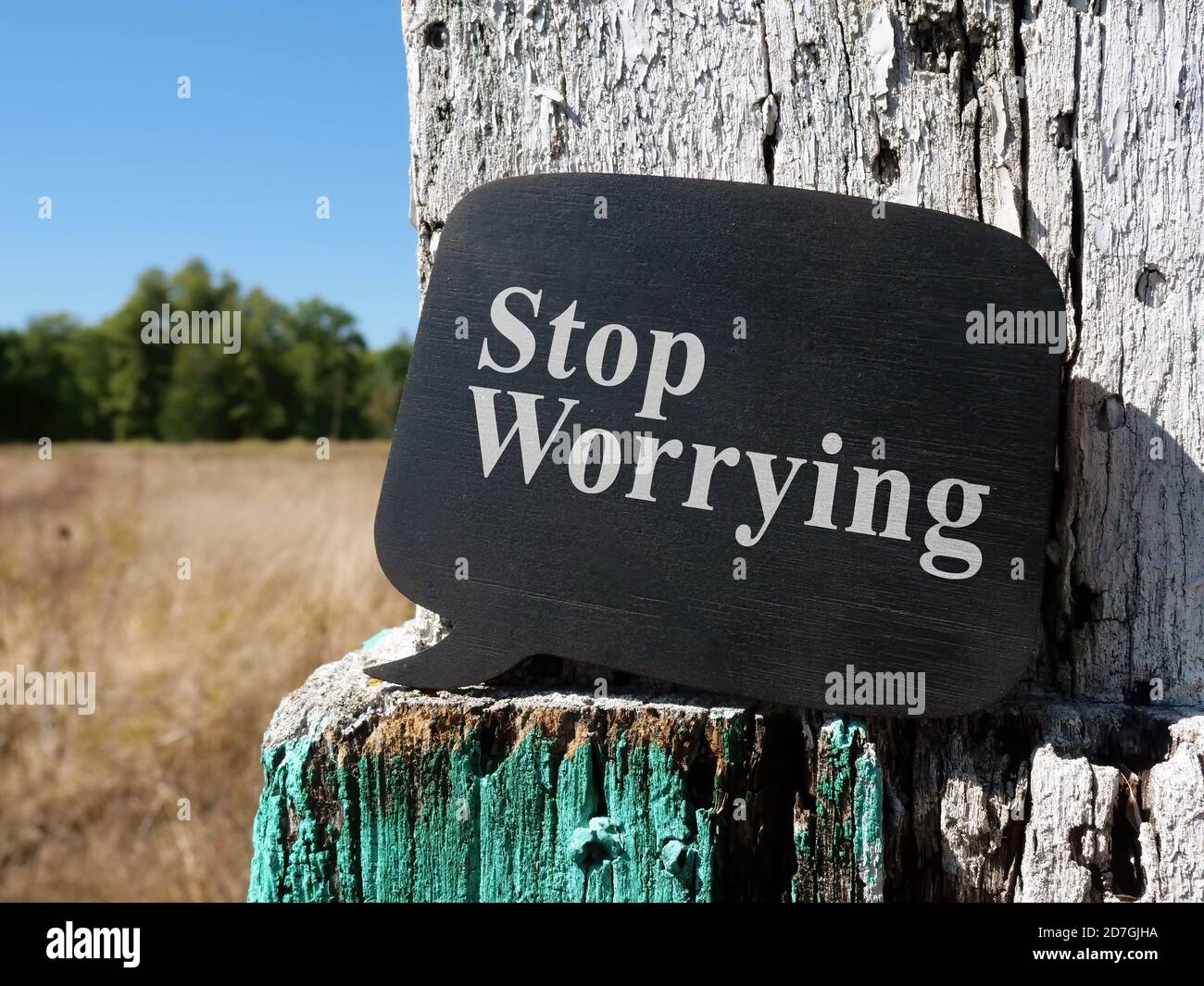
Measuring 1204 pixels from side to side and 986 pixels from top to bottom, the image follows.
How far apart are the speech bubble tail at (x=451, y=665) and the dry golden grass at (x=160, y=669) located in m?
3.15

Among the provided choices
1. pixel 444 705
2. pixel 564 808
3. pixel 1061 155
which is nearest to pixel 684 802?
pixel 564 808

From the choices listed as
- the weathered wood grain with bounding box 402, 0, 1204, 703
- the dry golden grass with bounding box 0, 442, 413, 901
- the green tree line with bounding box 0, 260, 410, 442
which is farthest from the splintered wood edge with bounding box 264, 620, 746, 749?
the green tree line with bounding box 0, 260, 410, 442

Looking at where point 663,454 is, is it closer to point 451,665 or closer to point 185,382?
point 451,665

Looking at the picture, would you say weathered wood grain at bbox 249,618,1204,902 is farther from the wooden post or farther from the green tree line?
the green tree line

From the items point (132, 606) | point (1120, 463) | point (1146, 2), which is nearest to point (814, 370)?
point (1120, 463)

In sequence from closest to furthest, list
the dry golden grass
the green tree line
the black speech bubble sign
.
A: the black speech bubble sign → the dry golden grass → the green tree line

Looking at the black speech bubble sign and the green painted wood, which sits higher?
the black speech bubble sign

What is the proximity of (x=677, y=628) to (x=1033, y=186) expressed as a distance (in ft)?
2.40

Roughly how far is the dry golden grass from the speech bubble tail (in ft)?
10.3

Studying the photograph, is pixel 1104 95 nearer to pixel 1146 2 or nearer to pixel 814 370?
pixel 1146 2

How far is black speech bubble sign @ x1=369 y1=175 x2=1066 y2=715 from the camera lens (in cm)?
98

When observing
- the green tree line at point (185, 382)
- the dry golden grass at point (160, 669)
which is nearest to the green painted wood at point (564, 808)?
the dry golden grass at point (160, 669)

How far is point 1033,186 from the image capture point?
41.9 inches

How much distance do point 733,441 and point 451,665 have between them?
47 cm
